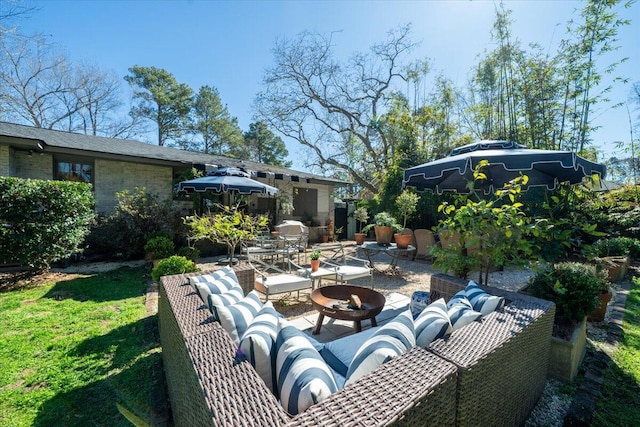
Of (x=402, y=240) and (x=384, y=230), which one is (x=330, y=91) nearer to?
(x=384, y=230)

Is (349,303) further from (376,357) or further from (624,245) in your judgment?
(624,245)

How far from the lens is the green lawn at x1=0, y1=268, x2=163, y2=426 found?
2.25 metres

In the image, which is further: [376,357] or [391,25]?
[391,25]

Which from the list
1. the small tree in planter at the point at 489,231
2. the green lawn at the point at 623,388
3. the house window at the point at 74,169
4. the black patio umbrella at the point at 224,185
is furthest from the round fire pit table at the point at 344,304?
Answer: the house window at the point at 74,169

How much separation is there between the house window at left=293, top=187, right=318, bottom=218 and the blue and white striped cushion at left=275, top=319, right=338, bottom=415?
40.5ft

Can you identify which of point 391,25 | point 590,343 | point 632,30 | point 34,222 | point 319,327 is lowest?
point 590,343

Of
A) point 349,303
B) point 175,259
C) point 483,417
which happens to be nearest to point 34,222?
point 175,259

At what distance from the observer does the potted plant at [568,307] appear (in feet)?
8.70

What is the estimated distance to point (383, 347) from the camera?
1.50 metres

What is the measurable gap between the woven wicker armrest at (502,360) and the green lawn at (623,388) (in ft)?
1.56

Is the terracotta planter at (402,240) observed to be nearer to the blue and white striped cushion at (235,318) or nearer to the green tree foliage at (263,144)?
the blue and white striped cushion at (235,318)

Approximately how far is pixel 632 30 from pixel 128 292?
1254cm

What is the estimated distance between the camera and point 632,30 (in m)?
6.34

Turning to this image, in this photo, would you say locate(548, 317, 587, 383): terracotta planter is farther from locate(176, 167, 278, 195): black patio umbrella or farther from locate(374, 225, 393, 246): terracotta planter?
locate(176, 167, 278, 195): black patio umbrella
